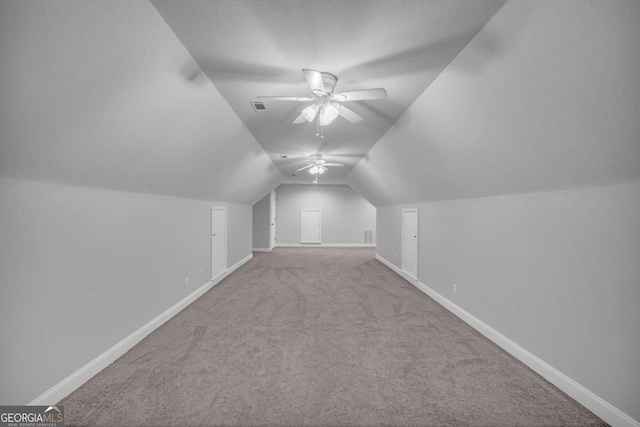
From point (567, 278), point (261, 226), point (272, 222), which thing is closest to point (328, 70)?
point (567, 278)

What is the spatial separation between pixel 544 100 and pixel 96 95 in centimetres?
304

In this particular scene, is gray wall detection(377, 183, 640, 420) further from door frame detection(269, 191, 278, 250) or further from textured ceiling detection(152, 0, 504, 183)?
door frame detection(269, 191, 278, 250)

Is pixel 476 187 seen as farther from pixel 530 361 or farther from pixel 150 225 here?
pixel 150 225

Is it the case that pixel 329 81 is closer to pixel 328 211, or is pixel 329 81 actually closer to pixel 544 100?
pixel 544 100

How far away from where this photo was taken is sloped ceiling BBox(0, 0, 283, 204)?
4.42 feet

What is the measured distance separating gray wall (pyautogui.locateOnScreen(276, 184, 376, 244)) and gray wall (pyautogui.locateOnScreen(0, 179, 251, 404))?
8350 mm

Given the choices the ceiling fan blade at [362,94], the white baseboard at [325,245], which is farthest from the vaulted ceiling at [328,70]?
the white baseboard at [325,245]

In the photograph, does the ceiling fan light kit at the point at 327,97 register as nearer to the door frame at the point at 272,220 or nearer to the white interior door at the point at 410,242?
the white interior door at the point at 410,242

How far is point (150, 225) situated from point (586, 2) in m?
4.17

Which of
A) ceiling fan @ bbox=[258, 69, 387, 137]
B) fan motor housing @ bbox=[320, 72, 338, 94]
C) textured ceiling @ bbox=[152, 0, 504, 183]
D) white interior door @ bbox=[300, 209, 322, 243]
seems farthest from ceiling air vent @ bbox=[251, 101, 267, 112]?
white interior door @ bbox=[300, 209, 322, 243]

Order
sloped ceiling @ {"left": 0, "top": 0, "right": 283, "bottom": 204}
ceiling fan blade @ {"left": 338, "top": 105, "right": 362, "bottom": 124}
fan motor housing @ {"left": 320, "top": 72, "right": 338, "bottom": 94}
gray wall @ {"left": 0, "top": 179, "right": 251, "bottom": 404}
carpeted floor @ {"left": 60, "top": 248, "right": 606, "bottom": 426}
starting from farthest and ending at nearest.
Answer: ceiling fan blade @ {"left": 338, "top": 105, "right": 362, "bottom": 124} → fan motor housing @ {"left": 320, "top": 72, "right": 338, "bottom": 94} → carpeted floor @ {"left": 60, "top": 248, "right": 606, "bottom": 426} → gray wall @ {"left": 0, "top": 179, "right": 251, "bottom": 404} → sloped ceiling @ {"left": 0, "top": 0, "right": 283, "bottom": 204}

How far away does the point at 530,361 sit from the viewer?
2553mm

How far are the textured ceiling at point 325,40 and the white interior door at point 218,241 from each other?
3.14 meters

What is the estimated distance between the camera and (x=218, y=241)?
232 inches
